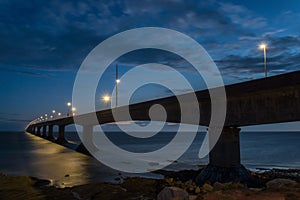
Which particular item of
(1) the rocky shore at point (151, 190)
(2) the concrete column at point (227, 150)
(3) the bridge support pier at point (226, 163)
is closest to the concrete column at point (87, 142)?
(1) the rocky shore at point (151, 190)

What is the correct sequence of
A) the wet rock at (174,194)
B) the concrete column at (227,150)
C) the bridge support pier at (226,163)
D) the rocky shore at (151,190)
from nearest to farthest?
1. the wet rock at (174,194)
2. the rocky shore at (151,190)
3. the bridge support pier at (226,163)
4. the concrete column at (227,150)

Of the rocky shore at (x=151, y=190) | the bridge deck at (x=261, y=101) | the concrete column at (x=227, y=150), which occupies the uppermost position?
the bridge deck at (x=261, y=101)

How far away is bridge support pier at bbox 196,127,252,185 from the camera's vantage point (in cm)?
2127

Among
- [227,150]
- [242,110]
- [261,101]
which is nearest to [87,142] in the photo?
[227,150]

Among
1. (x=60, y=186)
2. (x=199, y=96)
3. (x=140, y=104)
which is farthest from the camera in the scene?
(x=140, y=104)

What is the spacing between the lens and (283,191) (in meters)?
13.9

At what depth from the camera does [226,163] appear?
21750 millimetres

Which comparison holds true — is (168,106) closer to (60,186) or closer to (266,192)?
(60,186)

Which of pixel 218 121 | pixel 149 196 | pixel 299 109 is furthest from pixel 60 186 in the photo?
pixel 299 109

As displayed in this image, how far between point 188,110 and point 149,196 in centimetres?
1086

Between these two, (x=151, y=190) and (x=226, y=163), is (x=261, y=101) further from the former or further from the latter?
(x=151, y=190)

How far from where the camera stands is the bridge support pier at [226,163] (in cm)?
2127

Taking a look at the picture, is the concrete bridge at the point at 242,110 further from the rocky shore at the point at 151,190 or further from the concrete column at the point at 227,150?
the rocky shore at the point at 151,190

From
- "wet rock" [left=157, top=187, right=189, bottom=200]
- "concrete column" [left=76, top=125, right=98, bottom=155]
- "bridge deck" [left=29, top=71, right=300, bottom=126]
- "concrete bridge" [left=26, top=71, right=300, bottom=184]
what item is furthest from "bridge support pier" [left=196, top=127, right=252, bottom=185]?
"concrete column" [left=76, top=125, right=98, bottom=155]
